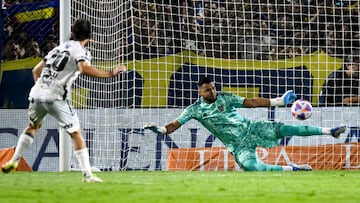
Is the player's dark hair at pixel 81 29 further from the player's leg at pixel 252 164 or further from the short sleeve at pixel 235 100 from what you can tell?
the player's leg at pixel 252 164

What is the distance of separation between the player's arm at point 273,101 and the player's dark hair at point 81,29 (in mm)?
4405

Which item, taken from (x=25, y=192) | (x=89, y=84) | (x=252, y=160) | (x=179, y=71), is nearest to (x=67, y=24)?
(x=89, y=84)

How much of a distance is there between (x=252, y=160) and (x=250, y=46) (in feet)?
12.0

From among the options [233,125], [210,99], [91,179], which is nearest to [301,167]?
[233,125]

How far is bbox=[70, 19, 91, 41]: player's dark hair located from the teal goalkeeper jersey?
176 inches

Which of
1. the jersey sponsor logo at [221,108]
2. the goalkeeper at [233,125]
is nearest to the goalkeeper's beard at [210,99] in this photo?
the goalkeeper at [233,125]

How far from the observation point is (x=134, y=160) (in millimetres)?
17641

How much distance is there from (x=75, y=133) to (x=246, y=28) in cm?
753

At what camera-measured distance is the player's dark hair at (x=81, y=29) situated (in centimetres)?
1156

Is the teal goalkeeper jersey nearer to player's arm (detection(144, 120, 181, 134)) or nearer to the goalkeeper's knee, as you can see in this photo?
player's arm (detection(144, 120, 181, 134))

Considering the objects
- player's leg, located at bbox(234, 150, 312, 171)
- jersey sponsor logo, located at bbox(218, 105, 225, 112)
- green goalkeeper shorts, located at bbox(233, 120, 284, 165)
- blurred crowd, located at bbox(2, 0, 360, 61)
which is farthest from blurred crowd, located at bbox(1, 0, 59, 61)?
player's leg, located at bbox(234, 150, 312, 171)

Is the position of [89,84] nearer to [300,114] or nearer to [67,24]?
[67,24]

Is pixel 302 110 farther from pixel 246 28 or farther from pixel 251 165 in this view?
pixel 246 28

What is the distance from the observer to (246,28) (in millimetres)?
18406
